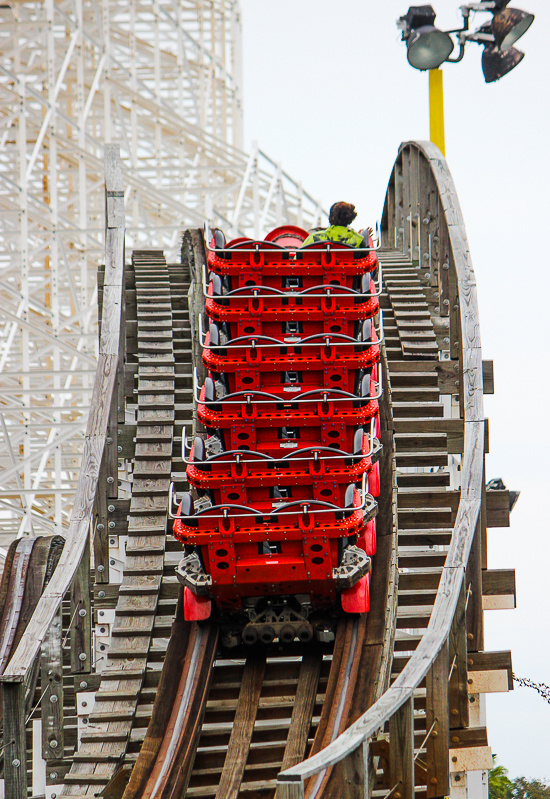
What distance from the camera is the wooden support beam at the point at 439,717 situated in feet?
18.4

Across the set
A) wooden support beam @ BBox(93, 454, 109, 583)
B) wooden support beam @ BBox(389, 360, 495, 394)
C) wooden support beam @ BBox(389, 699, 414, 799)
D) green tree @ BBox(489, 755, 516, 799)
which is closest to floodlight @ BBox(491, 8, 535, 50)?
wooden support beam @ BBox(389, 360, 495, 394)

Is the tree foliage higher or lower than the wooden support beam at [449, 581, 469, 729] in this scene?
lower

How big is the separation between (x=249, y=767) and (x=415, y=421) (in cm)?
304

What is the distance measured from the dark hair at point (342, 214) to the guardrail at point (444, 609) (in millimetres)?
927

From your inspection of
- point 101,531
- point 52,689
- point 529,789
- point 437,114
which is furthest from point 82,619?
point 529,789

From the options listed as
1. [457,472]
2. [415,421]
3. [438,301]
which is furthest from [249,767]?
[438,301]

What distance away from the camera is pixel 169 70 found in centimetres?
2611

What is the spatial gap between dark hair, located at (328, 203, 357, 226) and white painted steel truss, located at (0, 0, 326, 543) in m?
7.73

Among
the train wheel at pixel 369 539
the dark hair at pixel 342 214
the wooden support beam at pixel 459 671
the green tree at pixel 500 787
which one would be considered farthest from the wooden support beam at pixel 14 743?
the green tree at pixel 500 787

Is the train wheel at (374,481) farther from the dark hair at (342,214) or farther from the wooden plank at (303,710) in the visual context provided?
the dark hair at (342,214)

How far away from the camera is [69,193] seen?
74.2 feet

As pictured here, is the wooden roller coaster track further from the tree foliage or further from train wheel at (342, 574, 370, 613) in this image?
the tree foliage

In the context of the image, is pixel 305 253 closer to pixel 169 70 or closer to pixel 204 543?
pixel 204 543

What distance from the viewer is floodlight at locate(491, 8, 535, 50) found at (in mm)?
10961
